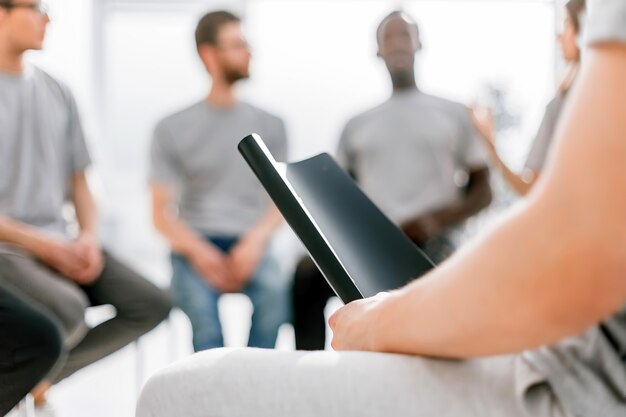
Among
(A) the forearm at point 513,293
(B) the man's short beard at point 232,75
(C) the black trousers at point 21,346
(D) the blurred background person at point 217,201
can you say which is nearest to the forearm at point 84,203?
(D) the blurred background person at point 217,201

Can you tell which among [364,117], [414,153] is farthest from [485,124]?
[364,117]

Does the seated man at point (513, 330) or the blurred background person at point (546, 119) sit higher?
the seated man at point (513, 330)

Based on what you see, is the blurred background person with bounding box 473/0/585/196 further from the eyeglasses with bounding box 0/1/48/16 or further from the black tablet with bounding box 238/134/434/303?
the eyeglasses with bounding box 0/1/48/16

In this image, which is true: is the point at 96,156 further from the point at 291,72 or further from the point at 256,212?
the point at 291,72

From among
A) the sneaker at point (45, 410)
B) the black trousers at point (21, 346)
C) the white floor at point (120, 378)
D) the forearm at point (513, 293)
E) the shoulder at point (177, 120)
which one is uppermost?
the forearm at point (513, 293)

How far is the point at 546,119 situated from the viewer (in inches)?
90.7

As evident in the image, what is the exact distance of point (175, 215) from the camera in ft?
9.18

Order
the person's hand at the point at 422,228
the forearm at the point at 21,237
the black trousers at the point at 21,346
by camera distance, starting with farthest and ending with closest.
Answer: the person's hand at the point at 422,228
the forearm at the point at 21,237
the black trousers at the point at 21,346

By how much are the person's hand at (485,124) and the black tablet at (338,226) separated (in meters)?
1.71

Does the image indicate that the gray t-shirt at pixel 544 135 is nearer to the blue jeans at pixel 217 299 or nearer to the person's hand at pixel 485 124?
the person's hand at pixel 485 124

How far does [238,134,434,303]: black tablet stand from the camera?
0.76 m

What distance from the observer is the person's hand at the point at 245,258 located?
8.61 feet

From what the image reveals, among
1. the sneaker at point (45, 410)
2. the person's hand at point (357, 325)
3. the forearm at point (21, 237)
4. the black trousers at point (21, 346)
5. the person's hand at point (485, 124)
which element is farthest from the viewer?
the person's hand at point (485, 124)

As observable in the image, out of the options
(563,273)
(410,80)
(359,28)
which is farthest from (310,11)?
(563,273)
